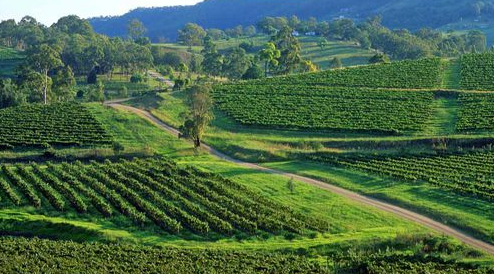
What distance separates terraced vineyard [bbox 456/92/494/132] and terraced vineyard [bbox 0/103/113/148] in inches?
1916

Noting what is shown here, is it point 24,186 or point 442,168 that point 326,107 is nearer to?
point 442,168

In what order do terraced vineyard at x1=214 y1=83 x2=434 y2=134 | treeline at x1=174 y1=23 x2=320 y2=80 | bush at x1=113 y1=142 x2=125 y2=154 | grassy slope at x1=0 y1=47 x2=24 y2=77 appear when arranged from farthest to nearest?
grassy slope at x1=0 y1=47 x2=24 y2=77 → treeline at x1=174 y1=23 x2=320 y2=80 → terraced vineyard at x1=214 y1=83 x2=434 y2=134 → bush at x1=113 y1=142 x2=125 y2=154

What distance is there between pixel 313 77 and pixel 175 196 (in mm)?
70477

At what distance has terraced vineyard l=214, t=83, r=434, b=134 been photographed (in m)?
94.4

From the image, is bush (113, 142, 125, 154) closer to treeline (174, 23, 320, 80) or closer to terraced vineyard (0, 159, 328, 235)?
terraced vineyard (0, 159, 328, 235)

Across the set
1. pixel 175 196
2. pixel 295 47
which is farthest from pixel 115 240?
pixel 295 47

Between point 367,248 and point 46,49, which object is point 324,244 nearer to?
point 367,248

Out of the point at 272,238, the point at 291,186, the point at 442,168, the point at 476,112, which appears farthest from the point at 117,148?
the point at 476,112

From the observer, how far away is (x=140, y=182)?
218 ft

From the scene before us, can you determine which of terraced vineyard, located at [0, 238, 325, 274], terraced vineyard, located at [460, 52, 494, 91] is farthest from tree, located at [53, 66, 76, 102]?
terraced vineyard, located at [0, 238, 325, 274]

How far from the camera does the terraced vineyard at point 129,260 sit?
44.1 meters

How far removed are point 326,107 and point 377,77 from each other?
82.7 feet

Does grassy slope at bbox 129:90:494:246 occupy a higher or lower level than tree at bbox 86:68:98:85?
lower

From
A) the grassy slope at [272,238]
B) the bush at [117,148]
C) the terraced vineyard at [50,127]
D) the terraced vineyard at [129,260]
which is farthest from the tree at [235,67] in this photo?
the terraced vineyard at [129,260]
